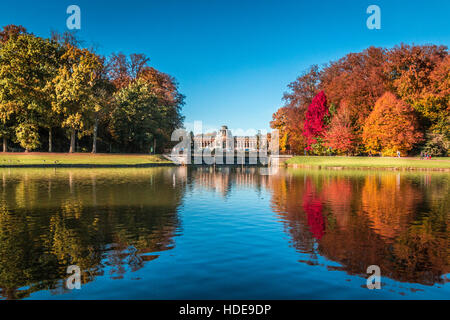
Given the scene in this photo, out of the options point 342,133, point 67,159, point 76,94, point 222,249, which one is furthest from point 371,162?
point 222,249

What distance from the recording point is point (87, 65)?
61938 mm

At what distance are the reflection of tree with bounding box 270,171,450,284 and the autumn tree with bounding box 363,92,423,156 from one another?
4711cm

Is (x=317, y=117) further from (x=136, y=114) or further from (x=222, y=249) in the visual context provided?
(x=222, y=249)

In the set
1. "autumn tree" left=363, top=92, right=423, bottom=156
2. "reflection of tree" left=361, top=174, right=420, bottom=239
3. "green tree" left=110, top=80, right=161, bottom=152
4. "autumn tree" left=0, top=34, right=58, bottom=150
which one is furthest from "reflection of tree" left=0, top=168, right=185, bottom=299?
"autumn tree" left=363, top=92, right=423, bottom=156

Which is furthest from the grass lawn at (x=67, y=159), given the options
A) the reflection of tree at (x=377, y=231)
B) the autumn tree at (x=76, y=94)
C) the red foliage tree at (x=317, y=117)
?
the reflection of tree at (x=377, y=231)

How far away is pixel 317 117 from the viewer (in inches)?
3103

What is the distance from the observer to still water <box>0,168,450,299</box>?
7539 millimetres

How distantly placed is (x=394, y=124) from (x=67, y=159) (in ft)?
183

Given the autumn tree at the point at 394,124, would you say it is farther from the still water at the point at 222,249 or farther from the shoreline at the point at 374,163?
the still water at the point at 222,249

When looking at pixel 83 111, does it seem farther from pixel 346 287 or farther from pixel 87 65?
pixel 346 287

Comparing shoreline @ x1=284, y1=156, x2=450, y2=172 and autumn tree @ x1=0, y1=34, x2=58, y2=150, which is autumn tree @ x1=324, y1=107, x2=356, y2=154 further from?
autumn tree @ x1=0, y1=34, x2=58, y2=150

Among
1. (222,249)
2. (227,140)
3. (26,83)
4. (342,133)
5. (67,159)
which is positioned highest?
(26,83)
